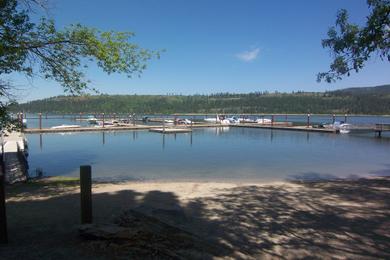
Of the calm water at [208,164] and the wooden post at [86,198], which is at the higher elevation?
the wooden post at [86,198]

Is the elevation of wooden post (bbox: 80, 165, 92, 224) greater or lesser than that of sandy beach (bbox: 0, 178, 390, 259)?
greater

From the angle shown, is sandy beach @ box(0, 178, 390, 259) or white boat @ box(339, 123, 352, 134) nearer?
sandy beach @ box(0, 178, 390, 259)

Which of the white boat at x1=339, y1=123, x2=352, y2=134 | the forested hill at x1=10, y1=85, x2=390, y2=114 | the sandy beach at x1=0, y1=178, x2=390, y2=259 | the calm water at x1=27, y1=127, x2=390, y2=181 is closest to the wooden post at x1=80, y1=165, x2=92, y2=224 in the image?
the sandy beach at x1=0, y1=178, x2=390, y2=259

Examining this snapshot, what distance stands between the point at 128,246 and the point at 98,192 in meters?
4.89

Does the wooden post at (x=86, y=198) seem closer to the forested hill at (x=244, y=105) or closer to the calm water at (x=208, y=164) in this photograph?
the calm water at (x=208, y=164)

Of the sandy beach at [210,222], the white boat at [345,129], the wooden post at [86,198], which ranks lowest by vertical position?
the white boat at [345,129]

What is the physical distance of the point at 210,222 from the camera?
5.92 metres

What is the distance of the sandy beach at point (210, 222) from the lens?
4.22m

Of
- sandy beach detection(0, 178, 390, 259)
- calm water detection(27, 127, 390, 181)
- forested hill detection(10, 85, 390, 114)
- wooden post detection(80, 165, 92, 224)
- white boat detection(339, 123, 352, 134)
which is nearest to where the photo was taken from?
sandy beach detection(0, 178, 390, 259)

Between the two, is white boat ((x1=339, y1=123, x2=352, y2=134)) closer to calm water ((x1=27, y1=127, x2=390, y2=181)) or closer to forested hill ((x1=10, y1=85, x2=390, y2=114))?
calm water ((x1=27, y1=127, x2=390, y2=181))

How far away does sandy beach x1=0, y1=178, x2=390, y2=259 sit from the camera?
4.22 m

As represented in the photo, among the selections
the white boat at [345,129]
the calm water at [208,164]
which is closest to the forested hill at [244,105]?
the white boat at [345,129]

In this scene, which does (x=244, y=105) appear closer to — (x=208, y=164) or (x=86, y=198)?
(x=208, y=164)

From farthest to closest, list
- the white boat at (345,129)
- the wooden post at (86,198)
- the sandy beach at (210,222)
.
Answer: the white boat at (345,129) → the wooden post at (86,198) → the sandy beach at (210,222)
